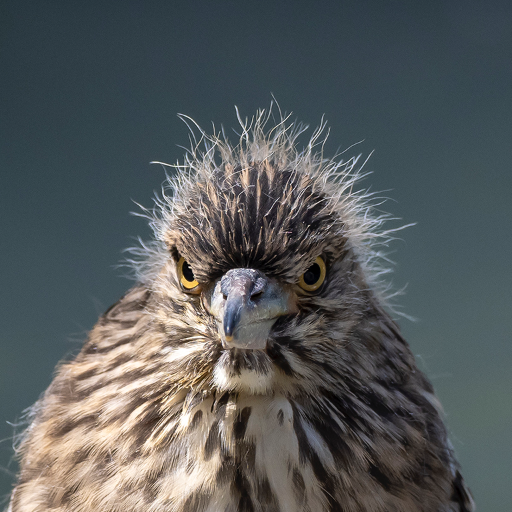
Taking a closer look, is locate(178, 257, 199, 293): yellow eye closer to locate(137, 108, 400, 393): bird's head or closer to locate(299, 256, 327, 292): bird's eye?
locate(137, 108, 400, 393): bird's head

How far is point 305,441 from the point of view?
6.34 feet

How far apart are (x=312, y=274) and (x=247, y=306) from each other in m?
0.32

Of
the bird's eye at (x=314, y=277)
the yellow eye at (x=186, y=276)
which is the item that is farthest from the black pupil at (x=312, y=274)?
the yellow eye at (x=186, y=276)

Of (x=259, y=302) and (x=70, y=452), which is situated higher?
(x=259, y=302)

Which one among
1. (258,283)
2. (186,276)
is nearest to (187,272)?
(186,276)

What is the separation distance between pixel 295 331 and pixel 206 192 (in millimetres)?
526

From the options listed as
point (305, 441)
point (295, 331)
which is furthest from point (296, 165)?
point (305, 441)

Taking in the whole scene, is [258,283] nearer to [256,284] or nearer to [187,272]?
[256,284]

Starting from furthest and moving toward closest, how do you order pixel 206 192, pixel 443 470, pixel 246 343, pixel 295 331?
pixel 443 470 < pixel 206 192 < pixel 295 331 < pixel 246 343

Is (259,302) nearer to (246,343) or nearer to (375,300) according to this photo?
(246,343)

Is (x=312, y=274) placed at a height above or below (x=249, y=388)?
above

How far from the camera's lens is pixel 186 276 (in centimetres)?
198

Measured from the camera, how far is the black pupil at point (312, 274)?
193cm

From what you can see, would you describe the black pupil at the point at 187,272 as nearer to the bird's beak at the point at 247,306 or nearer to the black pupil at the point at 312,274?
the bird's beak at the point at 247,306
